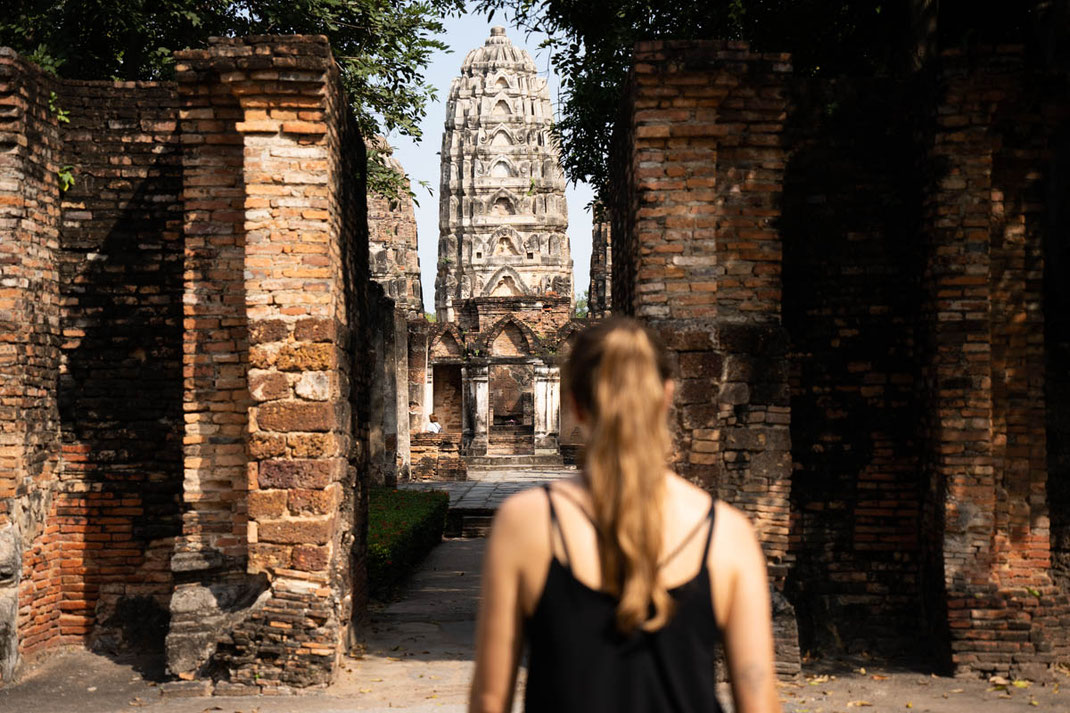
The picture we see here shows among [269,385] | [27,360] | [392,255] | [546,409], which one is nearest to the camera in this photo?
[269,385]

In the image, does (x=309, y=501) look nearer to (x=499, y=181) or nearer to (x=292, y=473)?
(x=292, y=473)

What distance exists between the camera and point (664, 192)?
714 cm

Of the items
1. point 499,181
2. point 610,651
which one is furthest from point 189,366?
point 499,181

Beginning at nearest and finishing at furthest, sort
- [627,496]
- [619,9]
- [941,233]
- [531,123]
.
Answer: [627,496] < [941,233] < [619,9] < [531,123]

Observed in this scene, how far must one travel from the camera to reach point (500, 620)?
2.12 meters

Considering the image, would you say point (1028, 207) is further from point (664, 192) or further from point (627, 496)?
point (627, 496)

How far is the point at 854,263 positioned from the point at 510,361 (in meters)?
24.8

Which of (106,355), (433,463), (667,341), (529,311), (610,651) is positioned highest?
(529,311)

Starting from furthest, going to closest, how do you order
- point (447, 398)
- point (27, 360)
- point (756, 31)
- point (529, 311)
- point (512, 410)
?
point (529, 311) → point (512, 410) → point (447, 398) → point (756, 31) → point (27, 360)

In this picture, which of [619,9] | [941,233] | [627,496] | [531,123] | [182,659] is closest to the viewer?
[627,496]

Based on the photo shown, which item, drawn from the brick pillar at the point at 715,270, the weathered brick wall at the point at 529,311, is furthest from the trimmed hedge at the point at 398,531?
the weathered brick wall at the point at 529,311

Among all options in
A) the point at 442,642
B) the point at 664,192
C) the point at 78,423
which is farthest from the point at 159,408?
the point at 664,192

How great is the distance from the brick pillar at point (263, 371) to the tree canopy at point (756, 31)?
2772 mm

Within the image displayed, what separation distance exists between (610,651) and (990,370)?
5.92 meters
